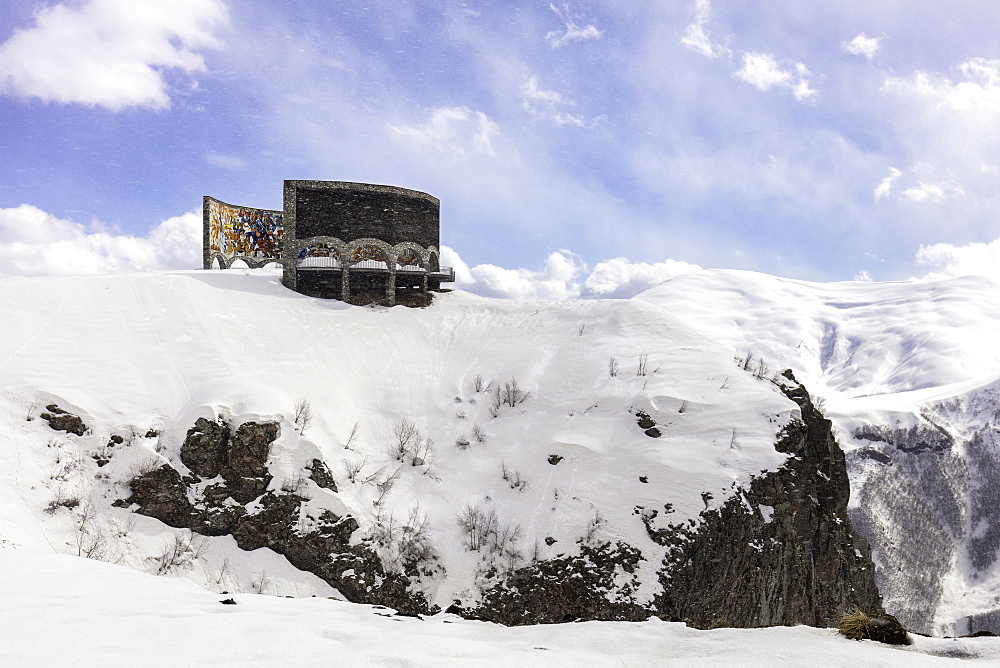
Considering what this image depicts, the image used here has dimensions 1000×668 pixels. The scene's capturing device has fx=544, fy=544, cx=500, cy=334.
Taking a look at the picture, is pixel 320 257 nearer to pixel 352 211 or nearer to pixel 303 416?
pixel 352 211

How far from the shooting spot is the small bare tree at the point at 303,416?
17094 millimetres

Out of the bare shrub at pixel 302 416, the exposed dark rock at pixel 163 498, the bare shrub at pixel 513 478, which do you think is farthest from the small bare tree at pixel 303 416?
the bare shrub at pixel 513 478

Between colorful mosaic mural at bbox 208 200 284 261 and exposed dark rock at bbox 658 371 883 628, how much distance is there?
27242mm

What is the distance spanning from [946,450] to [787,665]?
A: 129 m

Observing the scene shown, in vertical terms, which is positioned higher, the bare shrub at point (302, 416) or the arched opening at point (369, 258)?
the arched opening at point (369, 258)

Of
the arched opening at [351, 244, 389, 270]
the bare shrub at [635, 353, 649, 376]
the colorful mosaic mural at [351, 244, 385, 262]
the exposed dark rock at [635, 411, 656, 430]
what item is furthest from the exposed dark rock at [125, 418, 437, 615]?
the colorful mosaic mural at [351, 244, 385, 262]

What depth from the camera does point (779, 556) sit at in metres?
15.6

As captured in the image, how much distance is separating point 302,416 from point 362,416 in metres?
2.63

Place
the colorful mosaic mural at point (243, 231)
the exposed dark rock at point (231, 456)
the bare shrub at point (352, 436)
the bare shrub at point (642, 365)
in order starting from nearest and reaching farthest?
the exposed dark rock at point (231, 456) < the bare shrub at point (352, 436) < the bare shrub at point (642, 365) < the colorful mosaic mural at point (243, 231)

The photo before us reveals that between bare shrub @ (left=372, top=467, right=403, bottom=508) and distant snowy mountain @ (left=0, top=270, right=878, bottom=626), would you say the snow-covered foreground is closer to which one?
distant snowy mountain @ (left=0, top=270, right=878, bottom=626)

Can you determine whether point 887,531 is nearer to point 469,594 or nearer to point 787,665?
point 469,594

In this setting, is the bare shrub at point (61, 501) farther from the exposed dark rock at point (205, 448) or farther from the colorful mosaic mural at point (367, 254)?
the colorful mosaic mural at point (367, 254)

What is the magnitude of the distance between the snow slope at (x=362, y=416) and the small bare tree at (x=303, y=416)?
21 cm

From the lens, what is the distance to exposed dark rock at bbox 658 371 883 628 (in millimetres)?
14578
